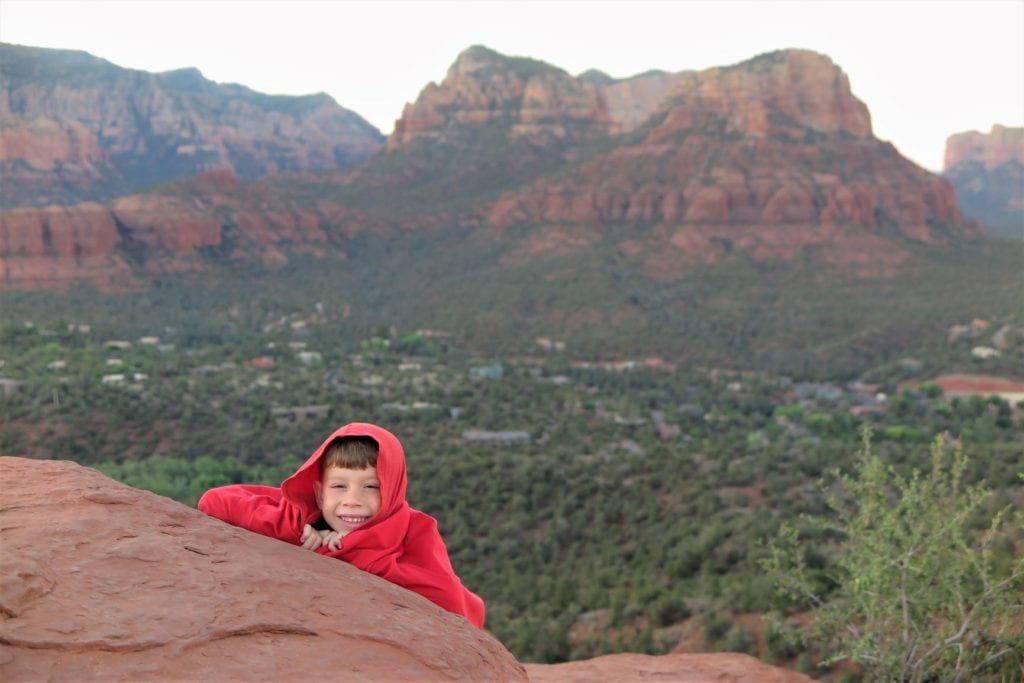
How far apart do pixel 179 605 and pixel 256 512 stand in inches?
44.4

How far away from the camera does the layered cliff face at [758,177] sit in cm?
9362

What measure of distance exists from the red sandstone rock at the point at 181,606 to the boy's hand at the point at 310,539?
0.50ft

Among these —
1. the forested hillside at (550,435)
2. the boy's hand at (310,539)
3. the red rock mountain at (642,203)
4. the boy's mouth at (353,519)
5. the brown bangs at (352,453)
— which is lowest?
the forested hillside at (550,435)

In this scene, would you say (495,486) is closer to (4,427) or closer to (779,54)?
(4,427)

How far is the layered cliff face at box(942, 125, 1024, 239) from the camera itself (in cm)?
17059

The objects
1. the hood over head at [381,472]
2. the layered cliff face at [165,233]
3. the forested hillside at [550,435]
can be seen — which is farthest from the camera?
the layered cliff face at [165,233]

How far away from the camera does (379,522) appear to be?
15.6 ft

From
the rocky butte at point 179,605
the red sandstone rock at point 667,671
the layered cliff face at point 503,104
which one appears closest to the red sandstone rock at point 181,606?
the rocky butte at point 179,605

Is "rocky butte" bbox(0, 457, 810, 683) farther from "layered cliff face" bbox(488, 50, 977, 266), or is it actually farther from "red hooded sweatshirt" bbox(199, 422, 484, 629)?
"layered cliff face" bbox(488, 50, 977, 266)

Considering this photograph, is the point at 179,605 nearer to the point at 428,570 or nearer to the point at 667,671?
the point at 428,570

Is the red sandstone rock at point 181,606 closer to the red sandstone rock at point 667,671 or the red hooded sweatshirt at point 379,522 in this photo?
the red hooded sweatshirt at point 379,522

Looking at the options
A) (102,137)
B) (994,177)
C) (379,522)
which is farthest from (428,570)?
(994,177)

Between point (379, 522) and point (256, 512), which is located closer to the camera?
point (379, 522)

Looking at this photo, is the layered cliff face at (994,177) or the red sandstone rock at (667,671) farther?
the layered cliff face at (994,177)
